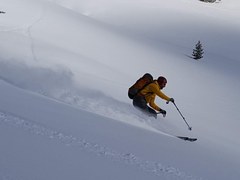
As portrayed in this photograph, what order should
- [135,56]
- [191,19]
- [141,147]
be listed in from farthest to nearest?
[191,19] < [135,56] < [141,147]

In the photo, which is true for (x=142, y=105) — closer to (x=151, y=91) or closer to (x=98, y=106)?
(x=151, y=91)

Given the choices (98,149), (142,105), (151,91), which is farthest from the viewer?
(142,105)

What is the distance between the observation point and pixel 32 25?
22.4m

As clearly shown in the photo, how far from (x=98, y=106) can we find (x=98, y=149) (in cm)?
429

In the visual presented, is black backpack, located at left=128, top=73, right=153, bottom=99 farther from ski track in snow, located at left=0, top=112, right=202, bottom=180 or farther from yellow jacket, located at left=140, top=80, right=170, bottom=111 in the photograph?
ski track in snow, located at left=0, top=112, right=202, bottom=180

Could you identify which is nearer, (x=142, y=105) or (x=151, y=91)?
(x=151, y=91)

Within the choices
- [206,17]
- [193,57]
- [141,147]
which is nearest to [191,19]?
[206,17]

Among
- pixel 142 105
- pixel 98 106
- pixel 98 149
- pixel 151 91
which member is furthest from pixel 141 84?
pixel 98 149

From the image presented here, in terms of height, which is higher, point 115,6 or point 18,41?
point 18,41

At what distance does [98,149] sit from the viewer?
23.0ft

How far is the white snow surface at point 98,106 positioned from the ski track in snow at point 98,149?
2cm

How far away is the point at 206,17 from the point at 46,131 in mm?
42208

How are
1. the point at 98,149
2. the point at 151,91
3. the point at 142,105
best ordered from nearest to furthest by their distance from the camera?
1. the point at 98,149
2. the point at 151,91
3. the point at 142,105

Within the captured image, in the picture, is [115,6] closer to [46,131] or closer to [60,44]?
[60,44]
